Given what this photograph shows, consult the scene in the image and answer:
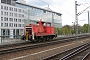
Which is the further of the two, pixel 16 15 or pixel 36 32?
pixel 16 15

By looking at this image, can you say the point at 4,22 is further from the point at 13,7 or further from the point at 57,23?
the point at 57,23

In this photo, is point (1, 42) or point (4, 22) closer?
point (1, 42)

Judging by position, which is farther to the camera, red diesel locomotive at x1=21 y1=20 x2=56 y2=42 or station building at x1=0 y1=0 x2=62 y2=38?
station building at x1=0 y1=0 x2=62 y2=38

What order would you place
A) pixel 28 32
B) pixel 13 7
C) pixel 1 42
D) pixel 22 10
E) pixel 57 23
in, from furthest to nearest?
1. pixel 57 23
2. pixel 22 10
3. pixel 13 7
4. pixel 28 32
5. pixel 1 42

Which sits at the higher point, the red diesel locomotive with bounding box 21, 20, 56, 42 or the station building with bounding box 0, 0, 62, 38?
the station building with bounding box 0, 0, 62, 38

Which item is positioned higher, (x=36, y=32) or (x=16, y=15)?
(x=16, y=15)

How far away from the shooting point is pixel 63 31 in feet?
205

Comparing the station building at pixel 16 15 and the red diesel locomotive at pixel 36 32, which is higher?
the station building at pixel 16 15

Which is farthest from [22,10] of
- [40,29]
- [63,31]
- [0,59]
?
[0,59]

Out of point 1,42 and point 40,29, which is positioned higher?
point 40,29

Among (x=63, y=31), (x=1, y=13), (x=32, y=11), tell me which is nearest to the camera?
(x=63, y=31)

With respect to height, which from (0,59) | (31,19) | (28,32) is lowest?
(0,59)

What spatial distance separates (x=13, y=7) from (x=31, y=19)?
44.9 feet

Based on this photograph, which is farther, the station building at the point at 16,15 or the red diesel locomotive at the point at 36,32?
the station building at the point at 16,15
